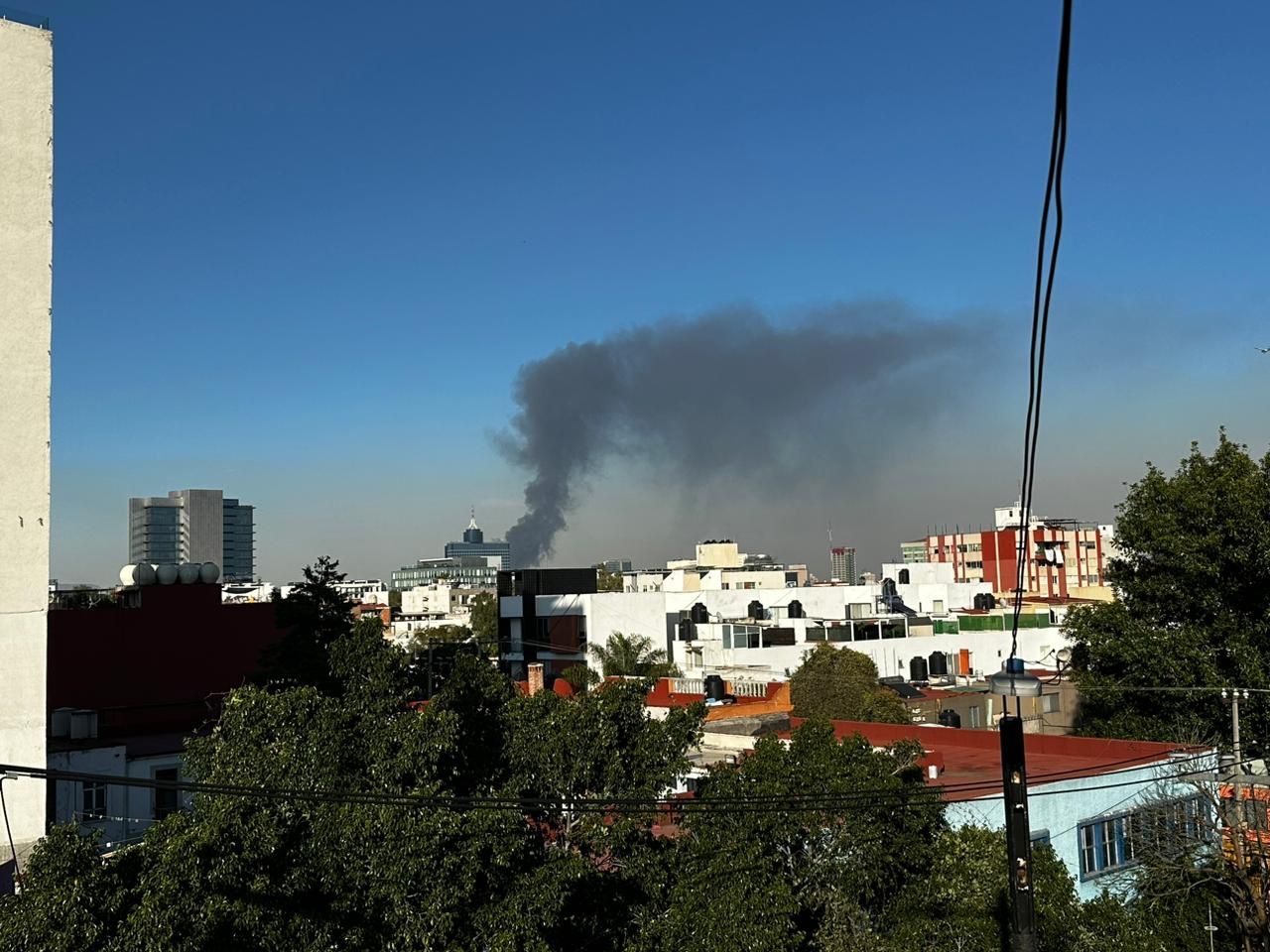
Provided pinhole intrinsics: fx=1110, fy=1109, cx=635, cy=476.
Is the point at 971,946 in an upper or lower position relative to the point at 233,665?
lower

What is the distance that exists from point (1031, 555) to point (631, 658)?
61532 millimetres

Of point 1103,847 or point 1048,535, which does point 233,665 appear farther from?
point 1048,535

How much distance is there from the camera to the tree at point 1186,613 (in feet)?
111

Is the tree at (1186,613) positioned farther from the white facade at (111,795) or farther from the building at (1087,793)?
the white facade at (111,795)

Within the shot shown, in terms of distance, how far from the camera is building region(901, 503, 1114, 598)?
108 meters

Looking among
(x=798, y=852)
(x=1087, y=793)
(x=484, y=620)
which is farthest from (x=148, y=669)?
(x=484, y=620)

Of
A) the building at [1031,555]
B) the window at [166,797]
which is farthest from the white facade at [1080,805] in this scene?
the building at [1031,555]

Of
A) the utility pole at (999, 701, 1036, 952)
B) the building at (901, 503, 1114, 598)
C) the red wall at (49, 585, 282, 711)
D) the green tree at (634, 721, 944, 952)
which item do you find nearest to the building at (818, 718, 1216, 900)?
the green tree at (634, 721, 944, 952)

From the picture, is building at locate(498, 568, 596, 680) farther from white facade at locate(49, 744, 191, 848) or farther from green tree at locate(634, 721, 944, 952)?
green tree at locate(634, 721, 944, 952)

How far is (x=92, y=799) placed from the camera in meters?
24.3

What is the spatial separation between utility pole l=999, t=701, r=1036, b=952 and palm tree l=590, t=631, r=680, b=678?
151 ft

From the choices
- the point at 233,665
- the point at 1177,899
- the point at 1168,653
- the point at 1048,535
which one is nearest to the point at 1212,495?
the point at 1168,653

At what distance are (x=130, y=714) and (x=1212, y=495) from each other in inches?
1334

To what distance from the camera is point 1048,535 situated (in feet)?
360
